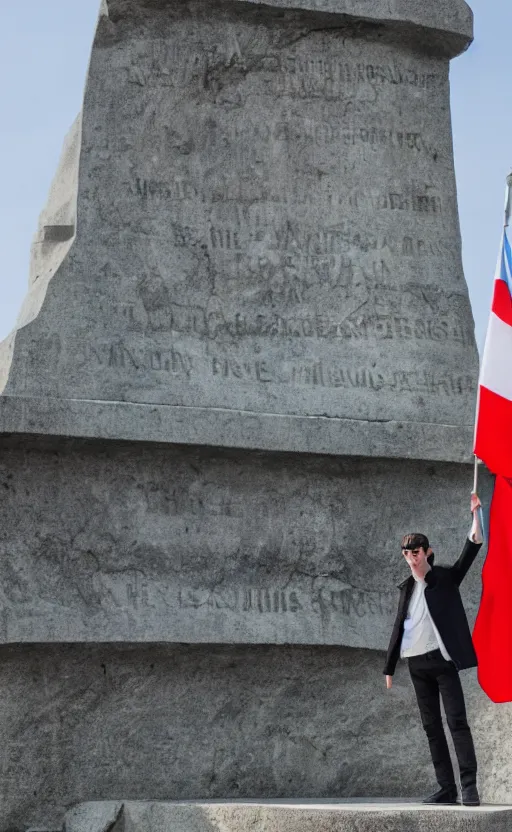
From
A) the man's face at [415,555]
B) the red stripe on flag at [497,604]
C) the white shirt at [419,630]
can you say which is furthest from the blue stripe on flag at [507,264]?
the white shirt at [419,630]

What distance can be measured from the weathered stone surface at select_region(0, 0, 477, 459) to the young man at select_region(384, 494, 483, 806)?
45.0 inches

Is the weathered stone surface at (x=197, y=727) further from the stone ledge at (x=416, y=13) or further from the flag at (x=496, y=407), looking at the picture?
the stone ledge at (x=416, y=13)

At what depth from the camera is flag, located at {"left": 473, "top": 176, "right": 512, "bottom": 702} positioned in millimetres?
7262

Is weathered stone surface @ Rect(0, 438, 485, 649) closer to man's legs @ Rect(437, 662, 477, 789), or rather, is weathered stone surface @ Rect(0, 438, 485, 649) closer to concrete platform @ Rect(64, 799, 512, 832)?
concrete platform @ Rect(64, 799, 512, 832)

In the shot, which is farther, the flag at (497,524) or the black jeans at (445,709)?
the flag at (497,524)

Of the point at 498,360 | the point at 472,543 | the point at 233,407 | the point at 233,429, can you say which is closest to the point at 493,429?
the point at 498,360

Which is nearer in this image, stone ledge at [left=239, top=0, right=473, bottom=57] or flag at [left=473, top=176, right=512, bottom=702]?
flag at [left=473, top=176, right=512, bottom=702]

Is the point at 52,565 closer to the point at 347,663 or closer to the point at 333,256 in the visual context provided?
the point at 347,663

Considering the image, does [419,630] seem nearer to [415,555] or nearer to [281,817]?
[415,555]

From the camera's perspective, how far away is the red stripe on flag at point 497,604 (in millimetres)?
7254

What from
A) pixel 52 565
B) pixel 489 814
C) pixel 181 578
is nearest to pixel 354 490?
pixel 181 578

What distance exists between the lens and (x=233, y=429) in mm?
7836

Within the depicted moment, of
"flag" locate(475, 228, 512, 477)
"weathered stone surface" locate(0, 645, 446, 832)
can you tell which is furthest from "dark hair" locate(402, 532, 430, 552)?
"weathered stone surface" locate(0, 645, 446, 832)

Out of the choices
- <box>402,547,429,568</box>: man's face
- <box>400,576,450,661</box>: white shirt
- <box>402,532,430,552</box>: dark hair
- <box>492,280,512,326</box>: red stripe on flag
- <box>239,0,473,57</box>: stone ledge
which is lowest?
<box>400,576,450,661</box>: white shirt
